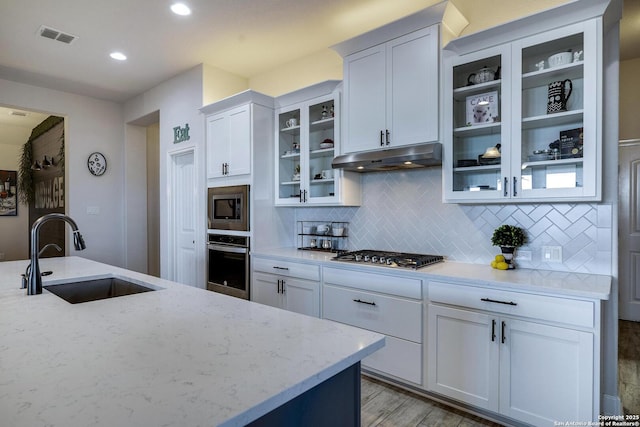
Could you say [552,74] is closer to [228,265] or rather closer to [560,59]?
[560,59]

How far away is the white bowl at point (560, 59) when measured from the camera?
2.15 m

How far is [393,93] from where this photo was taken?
2.78 m

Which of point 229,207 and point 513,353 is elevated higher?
point 229,207

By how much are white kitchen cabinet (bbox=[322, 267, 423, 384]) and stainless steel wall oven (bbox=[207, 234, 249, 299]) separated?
3.70 feet

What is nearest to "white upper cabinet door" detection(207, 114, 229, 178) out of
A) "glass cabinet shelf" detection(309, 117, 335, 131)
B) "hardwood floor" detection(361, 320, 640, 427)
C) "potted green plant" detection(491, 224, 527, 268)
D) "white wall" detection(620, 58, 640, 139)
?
"glass cabinet shelf" detection(309, 117, 335, 131)

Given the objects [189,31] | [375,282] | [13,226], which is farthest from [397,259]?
[13,226]

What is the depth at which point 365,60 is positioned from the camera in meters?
2.94

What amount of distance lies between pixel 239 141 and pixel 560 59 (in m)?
2.81

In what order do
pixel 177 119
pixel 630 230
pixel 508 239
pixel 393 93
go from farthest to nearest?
pixel 177 119, pixel 630 230, pixel 393 93, pixel 508 239

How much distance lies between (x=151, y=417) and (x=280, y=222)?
321 centimetres

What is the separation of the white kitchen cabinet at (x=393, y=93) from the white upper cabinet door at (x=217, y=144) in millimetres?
1521

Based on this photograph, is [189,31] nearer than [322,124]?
Yes

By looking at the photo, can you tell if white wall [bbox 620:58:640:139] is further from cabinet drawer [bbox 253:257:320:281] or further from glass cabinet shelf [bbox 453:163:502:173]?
cabinet drawer [bbox 253:257:320:281]

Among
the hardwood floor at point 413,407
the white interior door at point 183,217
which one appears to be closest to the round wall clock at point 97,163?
the white interior door at point 183,217
